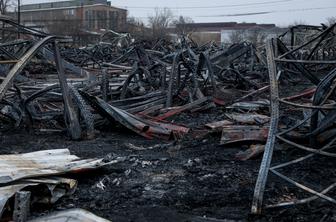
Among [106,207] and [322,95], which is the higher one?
[322,95]

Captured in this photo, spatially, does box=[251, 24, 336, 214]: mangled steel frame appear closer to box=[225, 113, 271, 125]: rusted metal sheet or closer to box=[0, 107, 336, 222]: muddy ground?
box=[0, 107, 336, 222]: muddy ground

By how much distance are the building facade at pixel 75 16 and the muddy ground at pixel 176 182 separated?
4354 centimetres

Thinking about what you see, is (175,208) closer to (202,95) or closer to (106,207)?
(106,207)

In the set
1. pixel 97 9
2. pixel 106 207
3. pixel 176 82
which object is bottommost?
pixel 106 207

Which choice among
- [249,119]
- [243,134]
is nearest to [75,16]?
[249,119]

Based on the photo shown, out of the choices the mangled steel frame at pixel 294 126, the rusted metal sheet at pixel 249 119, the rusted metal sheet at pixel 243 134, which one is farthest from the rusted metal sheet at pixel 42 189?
the rusted metal sheet at pixel 249 119

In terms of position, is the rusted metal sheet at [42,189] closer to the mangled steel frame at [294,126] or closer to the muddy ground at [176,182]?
the muddy ground at [176,182]

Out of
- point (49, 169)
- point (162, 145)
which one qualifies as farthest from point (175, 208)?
point (162, 145)

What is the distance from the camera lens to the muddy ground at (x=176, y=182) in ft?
13.0

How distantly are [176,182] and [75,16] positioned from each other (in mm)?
68588

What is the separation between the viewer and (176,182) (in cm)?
482

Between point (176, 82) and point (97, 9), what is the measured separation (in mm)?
63202

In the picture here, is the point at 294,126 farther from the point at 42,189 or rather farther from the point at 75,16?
the point at 75,16

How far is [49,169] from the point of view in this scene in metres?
4.61
